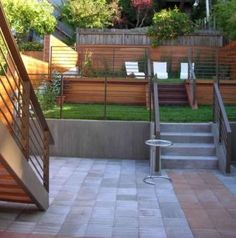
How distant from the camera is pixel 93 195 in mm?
7020

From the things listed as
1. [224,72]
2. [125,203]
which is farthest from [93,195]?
[224,72]

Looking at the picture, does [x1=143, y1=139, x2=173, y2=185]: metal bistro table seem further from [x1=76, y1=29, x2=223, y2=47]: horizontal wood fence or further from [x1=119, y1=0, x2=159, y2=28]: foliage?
[x1=119, y1=0, x2=159, y2=28]: foliage

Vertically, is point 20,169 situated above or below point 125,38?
below

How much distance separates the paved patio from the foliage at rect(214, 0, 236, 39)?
898cm

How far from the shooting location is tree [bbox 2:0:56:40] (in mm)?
18344

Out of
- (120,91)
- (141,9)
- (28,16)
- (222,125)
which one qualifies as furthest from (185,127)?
(141,9)

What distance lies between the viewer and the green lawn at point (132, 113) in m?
11.3

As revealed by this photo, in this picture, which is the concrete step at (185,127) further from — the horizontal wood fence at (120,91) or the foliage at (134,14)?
the foliage at (134,14)

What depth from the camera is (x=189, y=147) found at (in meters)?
9.74

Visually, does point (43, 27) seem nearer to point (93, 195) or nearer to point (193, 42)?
point (193, 42)

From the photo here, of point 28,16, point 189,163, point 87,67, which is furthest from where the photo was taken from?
point 28,16

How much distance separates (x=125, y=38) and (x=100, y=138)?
9246mm

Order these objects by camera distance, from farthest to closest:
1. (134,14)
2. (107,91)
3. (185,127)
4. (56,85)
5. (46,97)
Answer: (134,14) → (107,91) → (56,85) → (46,97) → (185,127)

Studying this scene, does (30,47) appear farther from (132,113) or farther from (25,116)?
(25,116)
